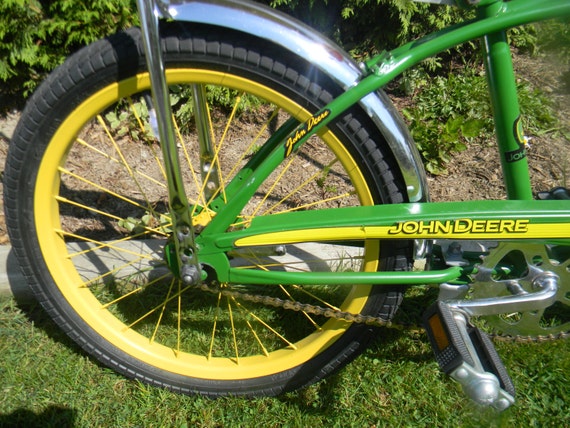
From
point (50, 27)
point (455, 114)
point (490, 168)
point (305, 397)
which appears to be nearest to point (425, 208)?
point (305, 397)

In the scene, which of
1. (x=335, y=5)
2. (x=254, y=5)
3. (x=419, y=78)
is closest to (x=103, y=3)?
(x=335, y=5)

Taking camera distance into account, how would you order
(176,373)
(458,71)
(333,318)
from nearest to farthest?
1. (333,318)
2. (176,373)
3. (458,71)

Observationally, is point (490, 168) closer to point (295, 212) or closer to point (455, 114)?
point (455, 114)

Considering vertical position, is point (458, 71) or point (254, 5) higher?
point (254, 5)

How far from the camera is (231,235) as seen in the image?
1542 mm

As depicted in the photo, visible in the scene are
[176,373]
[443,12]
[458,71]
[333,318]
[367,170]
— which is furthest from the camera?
[458,71]

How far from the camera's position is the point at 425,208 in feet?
4.85

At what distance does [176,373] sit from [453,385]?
0.97 m

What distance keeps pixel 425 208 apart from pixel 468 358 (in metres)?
0.41

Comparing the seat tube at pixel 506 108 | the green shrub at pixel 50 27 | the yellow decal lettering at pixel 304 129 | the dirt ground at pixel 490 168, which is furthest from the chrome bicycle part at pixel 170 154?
the green shrub at pixel 50 27

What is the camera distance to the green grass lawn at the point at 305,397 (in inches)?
73.5

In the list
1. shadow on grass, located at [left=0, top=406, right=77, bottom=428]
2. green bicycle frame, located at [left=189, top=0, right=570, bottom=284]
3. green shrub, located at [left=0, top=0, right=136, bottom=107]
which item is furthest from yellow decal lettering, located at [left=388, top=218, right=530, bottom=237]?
green shrub, located at [left=0, top=0, right=136, bottom=107]

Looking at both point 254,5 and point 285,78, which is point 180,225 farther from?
point 254,5

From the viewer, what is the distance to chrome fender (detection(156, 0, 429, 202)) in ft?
4.32
